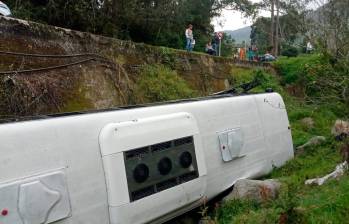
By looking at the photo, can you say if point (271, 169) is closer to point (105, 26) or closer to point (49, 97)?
point (49, 97)

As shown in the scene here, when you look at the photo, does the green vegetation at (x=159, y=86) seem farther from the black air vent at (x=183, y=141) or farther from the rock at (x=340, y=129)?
the black air vent at (x=183, y=141)

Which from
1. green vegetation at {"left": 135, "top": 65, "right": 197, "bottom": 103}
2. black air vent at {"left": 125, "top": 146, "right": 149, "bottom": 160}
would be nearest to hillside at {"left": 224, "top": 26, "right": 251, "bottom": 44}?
green vegetation at {"left": 135, "top": 65, "right": 197, "bottom": 103}

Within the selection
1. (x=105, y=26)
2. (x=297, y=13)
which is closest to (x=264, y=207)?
(x=297, y=13)

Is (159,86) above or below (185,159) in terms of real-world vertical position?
above

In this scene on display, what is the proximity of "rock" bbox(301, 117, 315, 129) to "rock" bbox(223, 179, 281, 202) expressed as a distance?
7899 millimetres

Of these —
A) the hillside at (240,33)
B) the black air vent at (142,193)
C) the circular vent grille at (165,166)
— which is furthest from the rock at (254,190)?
the hillside at (240,33)

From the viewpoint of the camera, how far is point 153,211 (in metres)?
4.39

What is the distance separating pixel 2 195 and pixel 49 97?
15.7 ft

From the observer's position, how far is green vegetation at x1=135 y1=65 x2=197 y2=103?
10312mm

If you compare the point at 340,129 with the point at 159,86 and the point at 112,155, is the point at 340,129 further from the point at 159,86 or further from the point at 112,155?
the point at 112,155

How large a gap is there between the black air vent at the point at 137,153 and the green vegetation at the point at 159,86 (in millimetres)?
5720

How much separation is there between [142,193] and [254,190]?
2.14 m

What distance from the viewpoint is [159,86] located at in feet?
34.8

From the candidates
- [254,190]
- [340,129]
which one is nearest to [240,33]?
[340,129]
